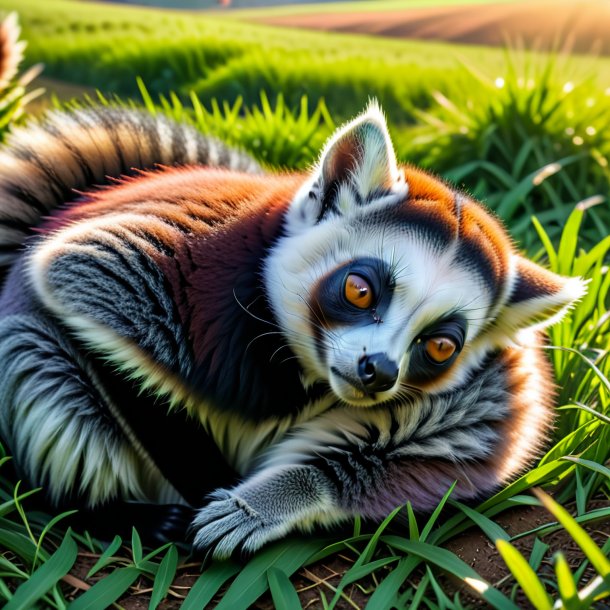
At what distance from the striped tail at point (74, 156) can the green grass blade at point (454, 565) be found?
1486 mm

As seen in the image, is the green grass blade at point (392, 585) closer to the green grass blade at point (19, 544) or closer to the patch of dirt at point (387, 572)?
the patch of dirt at point (387, 572)

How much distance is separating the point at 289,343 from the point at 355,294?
10.0 inches

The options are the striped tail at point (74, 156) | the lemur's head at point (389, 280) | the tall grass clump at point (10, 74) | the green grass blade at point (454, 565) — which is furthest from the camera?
the tall grass clump at point (10, 74)

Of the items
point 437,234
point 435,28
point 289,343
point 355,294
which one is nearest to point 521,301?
point 437,234

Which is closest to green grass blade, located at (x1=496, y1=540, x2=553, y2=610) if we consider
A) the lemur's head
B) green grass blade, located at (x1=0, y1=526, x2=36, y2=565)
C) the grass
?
the lemur's head

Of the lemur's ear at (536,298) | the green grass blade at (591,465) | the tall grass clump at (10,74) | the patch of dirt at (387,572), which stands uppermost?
the tall grass clump at (10,74)

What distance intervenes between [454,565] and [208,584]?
2.00 feet

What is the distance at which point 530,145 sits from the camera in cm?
404

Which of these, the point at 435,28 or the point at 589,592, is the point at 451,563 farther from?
the point at 435,28

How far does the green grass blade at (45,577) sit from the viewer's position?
1.76m

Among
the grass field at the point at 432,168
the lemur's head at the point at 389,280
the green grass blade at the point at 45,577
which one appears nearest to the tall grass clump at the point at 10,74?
the grass field at the point at 432,168

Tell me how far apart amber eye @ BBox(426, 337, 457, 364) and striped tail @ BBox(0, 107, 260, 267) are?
123 centimetres

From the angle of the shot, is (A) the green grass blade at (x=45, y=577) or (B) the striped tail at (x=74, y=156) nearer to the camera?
(A) the green grass blade at (x=45, y=577)

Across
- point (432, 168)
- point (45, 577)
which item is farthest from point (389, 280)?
point (432, 168)
